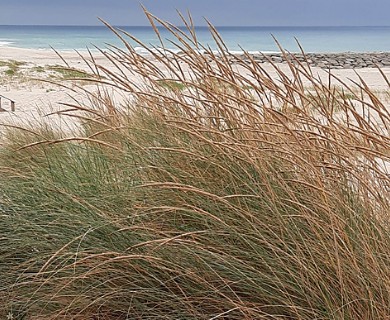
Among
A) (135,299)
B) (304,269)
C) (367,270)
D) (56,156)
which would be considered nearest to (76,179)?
(56,156)

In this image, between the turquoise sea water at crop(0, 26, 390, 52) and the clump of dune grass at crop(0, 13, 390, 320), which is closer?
the clump of dune grass at crop(0, 13, 390, 320)

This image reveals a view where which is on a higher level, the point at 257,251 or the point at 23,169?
the point at 257,251

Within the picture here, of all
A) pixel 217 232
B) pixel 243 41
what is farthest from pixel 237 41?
pixel 217 232

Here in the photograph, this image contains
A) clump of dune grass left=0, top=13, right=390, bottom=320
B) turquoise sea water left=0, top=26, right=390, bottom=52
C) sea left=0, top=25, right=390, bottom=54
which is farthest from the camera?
turquoise sea water left=0, top=26, right=390, bottom=52

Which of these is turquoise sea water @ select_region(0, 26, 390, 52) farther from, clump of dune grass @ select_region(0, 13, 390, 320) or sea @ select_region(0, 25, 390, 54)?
clump of dune grass @ select_region(0, 13, 390, 320)

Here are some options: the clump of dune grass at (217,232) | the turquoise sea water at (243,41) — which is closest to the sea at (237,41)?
the turquoise sea water at (243,41)

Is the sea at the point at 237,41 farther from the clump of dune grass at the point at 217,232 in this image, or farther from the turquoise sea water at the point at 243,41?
the clump of dune grass at the point at 217,232

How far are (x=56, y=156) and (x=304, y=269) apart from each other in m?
1.32

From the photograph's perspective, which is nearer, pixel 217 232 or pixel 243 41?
pixel 217 232

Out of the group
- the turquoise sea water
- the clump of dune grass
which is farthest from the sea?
the clump of dune grass

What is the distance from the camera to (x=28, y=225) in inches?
72.5

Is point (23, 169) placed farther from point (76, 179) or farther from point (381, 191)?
point (381, 191)

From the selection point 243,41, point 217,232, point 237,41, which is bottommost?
point 243,41

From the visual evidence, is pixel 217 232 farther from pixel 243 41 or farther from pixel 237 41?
pixel 243 41
